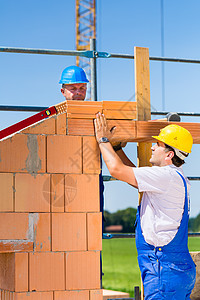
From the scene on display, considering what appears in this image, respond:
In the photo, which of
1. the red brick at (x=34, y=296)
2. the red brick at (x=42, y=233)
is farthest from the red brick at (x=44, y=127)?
the red brick at (x=34, y=296)

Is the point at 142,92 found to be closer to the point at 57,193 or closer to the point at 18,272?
the point at 57,193

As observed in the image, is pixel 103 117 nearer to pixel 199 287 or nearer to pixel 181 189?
pixel 181 189

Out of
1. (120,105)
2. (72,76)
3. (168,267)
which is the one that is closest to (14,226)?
(168,267)

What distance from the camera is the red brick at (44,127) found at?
378 cm

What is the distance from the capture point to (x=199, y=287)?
523 cm

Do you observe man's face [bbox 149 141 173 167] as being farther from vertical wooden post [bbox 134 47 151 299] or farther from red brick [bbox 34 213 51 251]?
red brick [bbox 34 213 51 251]

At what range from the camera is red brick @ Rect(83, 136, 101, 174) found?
3906 millimetres

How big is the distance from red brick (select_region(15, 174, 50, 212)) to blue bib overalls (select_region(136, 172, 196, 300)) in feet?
2.46

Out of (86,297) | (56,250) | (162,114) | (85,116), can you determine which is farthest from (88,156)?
(162,114)

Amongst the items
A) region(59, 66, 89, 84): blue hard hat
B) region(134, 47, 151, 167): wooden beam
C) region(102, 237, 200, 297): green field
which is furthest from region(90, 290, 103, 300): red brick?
region(102, 237, 200, 297): green field

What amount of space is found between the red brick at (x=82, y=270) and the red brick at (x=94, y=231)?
55 mm

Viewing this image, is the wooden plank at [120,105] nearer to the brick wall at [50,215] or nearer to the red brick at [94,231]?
the brick wall at [50,215]

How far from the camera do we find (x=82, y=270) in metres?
3.83

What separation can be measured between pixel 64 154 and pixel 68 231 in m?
0.58
